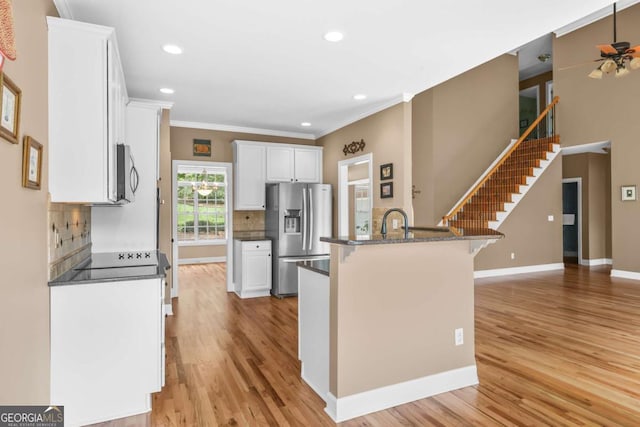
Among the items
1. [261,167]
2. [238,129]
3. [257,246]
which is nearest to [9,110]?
[257,246]

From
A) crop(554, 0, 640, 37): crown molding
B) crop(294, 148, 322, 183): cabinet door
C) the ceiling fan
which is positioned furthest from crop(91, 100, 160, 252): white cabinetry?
crop(554, 0, 640, 37): crown molding

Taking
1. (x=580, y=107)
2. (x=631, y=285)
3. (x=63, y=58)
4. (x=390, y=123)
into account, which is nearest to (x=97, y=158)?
(x=63, y=58)

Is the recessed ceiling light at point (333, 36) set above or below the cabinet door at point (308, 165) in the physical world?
above

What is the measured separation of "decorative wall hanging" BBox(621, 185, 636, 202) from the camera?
6.87 metres

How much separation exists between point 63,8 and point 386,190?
3805 millimetres

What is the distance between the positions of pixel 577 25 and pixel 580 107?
163 centimetres

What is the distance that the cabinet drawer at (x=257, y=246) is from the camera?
5801mm

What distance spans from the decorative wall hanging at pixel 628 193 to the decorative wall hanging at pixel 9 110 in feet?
28.8

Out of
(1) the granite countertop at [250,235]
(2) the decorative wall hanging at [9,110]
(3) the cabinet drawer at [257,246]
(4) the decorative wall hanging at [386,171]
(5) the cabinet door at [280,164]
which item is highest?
(5) the cabinet door at [280,164]

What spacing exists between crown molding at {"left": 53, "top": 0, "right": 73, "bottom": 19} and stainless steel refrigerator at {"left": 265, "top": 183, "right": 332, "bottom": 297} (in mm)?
3536

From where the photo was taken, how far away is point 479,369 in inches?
120

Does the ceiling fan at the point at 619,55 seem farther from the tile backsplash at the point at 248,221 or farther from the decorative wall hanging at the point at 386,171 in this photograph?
the tile backsplash at the point at 248,221

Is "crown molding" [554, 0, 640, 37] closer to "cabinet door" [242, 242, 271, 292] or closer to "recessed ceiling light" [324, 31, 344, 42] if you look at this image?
"recessed ceiling light" [324, 31, 344, 42]

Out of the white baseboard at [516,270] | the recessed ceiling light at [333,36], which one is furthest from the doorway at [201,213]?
the recessed ceiling light at [333,36]
